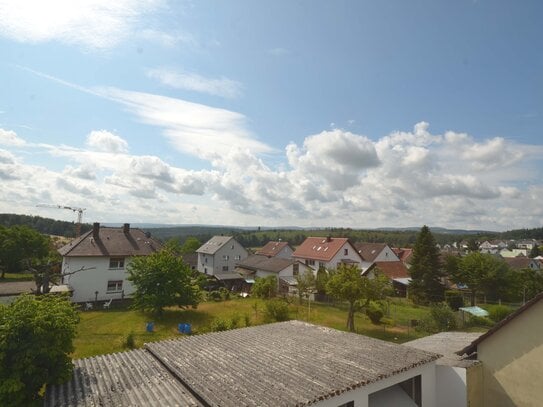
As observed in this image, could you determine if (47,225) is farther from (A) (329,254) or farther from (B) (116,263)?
(A) (329,254)

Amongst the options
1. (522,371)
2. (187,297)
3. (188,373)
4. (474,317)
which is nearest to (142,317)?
(187,297)

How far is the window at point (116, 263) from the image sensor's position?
3878 cm

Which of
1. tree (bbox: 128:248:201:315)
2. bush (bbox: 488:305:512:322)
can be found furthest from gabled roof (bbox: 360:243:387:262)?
tree (bbox: 128:248:201:315)

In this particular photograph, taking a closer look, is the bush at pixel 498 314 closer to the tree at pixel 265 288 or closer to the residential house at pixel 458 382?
the residential house at pixel 458 382

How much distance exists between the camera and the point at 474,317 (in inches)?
1182

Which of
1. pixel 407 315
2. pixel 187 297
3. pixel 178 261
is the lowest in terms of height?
pixel 407 315

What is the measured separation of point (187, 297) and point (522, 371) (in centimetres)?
2522

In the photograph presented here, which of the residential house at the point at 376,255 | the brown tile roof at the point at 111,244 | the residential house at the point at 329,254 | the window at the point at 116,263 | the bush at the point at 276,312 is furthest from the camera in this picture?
the residential house at the point at 376,255

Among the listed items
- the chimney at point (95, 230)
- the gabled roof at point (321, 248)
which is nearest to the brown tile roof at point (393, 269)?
the gabled roof at point (321, 248)

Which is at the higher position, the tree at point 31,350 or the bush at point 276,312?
the tree at point 31,350

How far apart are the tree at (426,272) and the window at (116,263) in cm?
3825

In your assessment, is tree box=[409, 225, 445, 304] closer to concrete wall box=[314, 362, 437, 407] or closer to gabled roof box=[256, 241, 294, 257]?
gabled roof box=[256, 241, 294, 257]

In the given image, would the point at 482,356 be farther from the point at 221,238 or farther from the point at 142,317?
the point at 221,238

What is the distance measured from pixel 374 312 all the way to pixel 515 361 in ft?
58.2
